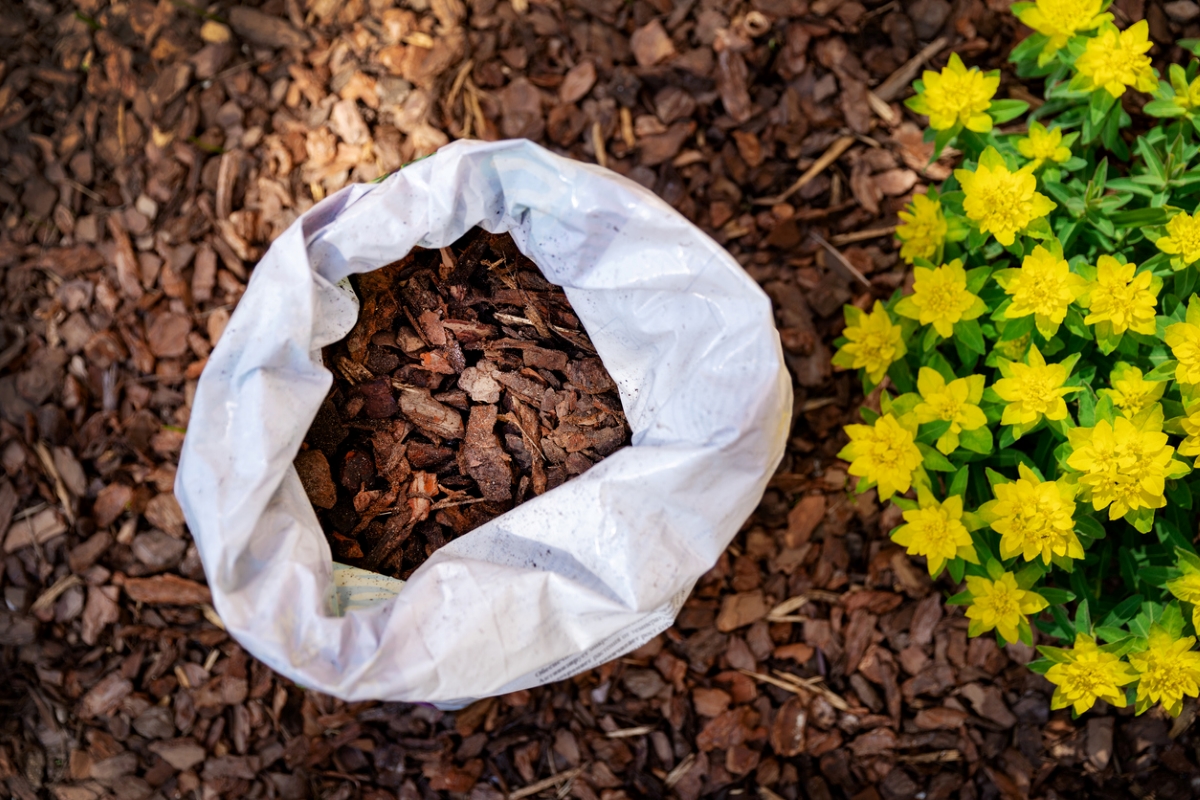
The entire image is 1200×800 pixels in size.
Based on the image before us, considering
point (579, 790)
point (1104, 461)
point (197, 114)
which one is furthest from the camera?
point (197, 114)

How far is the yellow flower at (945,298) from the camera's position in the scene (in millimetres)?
1026

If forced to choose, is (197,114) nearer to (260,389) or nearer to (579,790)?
(260,389)

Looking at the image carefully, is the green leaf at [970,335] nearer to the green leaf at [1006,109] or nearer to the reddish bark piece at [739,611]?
the green leaf at [1006,109]

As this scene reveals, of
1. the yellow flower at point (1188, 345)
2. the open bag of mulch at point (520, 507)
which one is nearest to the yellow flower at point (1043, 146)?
the yellow flower at point (1188, 345)

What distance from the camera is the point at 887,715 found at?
1312mm

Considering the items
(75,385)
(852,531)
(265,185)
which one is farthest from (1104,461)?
(75,385)

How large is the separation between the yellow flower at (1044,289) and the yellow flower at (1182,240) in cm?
10

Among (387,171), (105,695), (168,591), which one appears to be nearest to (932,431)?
(387,171)

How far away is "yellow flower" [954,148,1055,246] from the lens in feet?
3.25

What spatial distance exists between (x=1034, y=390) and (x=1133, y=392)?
0.13 m

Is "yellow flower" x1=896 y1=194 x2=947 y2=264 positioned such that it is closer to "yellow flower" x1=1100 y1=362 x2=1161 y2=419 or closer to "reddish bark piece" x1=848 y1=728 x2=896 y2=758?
"yellow flower" x1=1100 y1=362 x2=1161 y2=419

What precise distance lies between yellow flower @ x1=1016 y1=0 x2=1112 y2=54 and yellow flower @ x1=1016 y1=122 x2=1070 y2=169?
0.12 meters

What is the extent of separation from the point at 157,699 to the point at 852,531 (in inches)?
46.2

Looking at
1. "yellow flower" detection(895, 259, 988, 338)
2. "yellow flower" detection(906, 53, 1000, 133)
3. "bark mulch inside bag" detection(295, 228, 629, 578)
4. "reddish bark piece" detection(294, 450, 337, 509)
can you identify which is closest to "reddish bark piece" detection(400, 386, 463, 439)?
"bark mulch inside bag" detection(295, 228, 629, 578)
